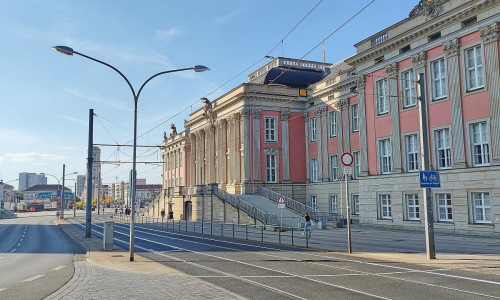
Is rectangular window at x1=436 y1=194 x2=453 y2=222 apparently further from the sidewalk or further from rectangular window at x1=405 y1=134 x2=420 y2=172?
the sidewalk

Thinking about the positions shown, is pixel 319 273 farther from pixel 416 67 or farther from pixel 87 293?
pixel 416 67

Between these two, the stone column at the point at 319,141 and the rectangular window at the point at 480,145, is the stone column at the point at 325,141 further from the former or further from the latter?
the rectangular window at the point at 480,145

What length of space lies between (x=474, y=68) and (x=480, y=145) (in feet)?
15.4

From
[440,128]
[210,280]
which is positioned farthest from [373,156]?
[210,280]

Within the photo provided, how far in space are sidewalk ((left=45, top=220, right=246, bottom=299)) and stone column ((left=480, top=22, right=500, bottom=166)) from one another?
65.1 ft

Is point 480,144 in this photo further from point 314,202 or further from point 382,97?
point 314,202

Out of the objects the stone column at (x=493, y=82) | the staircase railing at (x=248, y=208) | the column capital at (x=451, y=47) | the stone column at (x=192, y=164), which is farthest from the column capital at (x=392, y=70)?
the stone column at (x=192, y=164)

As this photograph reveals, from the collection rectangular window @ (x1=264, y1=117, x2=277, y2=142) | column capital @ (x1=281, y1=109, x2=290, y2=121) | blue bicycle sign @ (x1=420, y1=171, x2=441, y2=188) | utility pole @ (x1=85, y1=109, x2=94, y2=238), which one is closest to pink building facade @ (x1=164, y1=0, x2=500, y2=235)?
rectangular window @ (x1=264, y1=117, x2=277, y2=142)

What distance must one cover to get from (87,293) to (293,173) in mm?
40203

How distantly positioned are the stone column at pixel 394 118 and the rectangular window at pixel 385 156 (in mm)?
1238

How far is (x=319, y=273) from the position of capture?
13078mm

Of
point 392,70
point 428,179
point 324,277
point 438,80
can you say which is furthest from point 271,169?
point 324,277

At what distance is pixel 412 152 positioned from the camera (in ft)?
100

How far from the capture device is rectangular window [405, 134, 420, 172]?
30.1 meters
